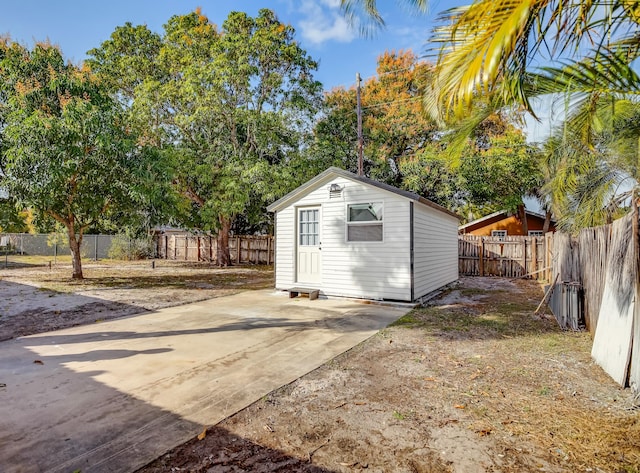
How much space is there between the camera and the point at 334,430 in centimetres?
266

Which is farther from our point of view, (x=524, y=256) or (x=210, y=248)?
(x=210, y=248)

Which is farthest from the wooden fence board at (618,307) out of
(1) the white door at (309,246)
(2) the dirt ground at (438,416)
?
(1) the white door at (309,246)

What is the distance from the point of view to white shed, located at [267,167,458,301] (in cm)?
773

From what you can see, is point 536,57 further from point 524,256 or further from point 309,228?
point 524,256

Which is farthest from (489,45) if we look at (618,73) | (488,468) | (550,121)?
(488,468)

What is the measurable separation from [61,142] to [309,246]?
23.6ft

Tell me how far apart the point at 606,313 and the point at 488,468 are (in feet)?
9.88

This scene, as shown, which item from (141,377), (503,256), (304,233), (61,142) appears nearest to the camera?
(141,377)

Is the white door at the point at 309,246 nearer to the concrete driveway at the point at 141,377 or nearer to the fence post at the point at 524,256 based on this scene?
the concrete driveway at the point at 141,377

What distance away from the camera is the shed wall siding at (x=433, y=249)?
8031 mm

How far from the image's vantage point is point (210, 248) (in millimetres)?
21141

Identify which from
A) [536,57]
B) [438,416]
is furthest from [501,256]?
[438,416]

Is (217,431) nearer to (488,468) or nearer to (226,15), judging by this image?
(488,468)

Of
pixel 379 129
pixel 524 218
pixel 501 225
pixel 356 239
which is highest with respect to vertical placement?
pixel 379 129
